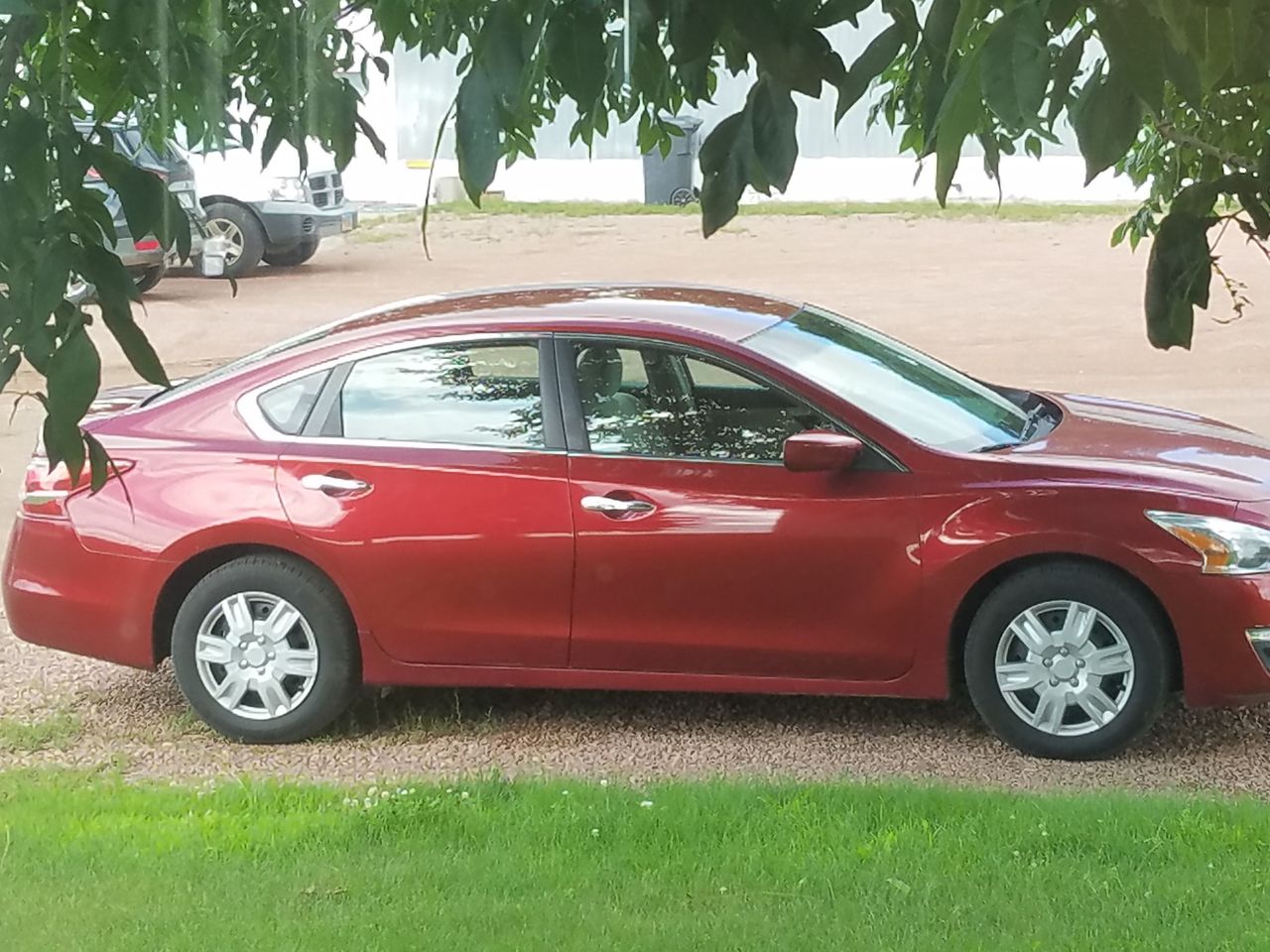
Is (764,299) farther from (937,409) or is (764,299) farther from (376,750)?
(376,750)

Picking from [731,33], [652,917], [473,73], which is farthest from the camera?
[652,917]

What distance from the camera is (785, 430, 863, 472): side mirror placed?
4.46m

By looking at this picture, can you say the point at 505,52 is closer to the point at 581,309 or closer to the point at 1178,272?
the point at 1178,272

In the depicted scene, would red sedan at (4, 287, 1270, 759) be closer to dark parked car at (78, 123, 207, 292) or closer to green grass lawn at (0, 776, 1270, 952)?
green grass lawn at (0, 776, 1270, 952)

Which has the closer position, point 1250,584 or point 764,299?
point 1250,584

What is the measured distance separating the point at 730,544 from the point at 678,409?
0.45 metres

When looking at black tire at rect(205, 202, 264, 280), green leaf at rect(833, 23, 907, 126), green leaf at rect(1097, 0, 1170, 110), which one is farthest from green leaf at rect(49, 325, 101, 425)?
black tire at rect(205, 202, 264, 280)

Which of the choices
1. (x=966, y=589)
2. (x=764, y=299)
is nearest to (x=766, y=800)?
(x=966, y=589)

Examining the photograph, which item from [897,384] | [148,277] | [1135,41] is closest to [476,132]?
[1135,41]

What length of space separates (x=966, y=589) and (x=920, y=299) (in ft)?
19.3

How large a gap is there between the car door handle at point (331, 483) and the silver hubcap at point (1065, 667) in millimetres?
1806

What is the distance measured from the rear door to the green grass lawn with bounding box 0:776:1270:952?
58cm

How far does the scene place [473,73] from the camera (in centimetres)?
155

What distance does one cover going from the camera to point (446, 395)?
4.85 meters
